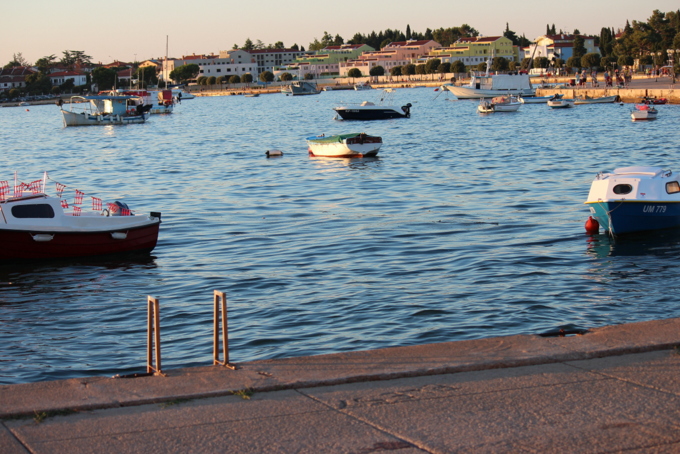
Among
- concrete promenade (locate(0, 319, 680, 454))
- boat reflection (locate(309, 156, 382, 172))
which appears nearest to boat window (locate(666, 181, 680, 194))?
concrete promenade (locate(0, 319, 680, 454))

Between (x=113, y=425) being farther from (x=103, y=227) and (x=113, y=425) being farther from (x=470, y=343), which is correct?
(x=103, y=227)

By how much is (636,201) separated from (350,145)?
2753 cm

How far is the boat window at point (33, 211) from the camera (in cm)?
2027

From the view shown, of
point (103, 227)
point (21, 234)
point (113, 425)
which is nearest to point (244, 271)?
point (103, 227)

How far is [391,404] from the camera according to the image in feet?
22.7

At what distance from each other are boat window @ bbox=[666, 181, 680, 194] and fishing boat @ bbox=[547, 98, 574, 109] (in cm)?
7561

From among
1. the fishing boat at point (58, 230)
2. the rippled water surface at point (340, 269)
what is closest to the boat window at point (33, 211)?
the fishing boat at point (58, 230)

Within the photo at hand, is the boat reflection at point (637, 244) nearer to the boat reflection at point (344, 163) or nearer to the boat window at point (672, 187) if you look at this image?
the boat window at point (672, 187)

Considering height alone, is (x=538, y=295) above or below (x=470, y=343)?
below

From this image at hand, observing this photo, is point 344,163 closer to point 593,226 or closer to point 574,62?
Answer: point 593,226

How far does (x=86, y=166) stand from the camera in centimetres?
5097

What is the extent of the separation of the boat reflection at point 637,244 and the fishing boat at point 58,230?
12.1 meters

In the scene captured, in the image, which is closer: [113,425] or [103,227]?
[113,425]

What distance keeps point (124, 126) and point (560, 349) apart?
9286cm
